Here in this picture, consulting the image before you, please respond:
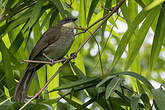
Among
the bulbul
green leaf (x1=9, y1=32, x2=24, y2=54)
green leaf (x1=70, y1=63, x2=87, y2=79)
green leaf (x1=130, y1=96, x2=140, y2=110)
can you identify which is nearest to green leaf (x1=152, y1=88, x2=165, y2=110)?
green leaf (x1=130, y1=96, x2=140, y2=110)

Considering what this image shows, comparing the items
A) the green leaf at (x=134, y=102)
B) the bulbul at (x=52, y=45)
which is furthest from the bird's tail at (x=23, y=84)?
the green leaf at (x=134, y=102)

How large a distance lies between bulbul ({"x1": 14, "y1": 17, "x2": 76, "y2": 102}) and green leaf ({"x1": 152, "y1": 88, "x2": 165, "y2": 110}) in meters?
0.69

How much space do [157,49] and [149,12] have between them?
22 centimetres

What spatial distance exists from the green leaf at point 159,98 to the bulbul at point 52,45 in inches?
27.3

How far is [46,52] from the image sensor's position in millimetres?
2432

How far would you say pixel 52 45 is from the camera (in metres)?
2.41

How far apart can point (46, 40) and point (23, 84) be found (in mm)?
339

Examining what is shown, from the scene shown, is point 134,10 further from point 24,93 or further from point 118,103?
point 24,93

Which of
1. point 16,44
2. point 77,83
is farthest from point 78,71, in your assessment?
point 16,44

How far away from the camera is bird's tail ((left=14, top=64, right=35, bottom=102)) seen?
212cm

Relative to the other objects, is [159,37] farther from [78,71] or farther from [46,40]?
[46,40]

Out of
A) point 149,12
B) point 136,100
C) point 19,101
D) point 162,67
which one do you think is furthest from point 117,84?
point 162,67

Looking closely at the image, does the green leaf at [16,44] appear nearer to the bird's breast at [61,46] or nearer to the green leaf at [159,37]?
the bird's breast at [61,46]

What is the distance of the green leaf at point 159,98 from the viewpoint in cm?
183
